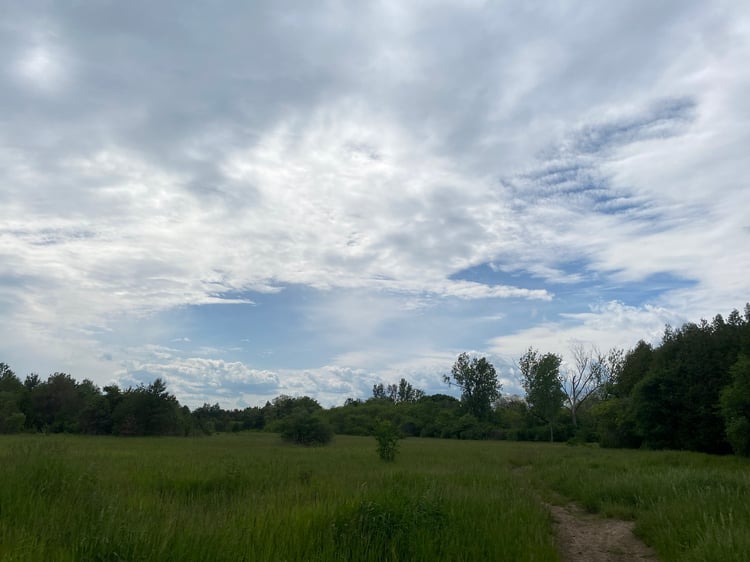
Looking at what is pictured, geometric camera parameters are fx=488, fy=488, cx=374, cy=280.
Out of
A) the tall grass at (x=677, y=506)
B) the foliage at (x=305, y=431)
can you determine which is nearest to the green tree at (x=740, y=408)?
the tall grass at (x=677, y=506)

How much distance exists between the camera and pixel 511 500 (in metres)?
10.1

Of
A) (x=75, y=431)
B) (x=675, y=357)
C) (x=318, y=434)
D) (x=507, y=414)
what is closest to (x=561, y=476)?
(x=675, y=357)

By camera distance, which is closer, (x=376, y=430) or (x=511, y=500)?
(x=511, y=500)

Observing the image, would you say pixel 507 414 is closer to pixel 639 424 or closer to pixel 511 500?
pixel 639 424

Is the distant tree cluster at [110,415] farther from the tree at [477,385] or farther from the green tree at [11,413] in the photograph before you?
the tree at [477,385]

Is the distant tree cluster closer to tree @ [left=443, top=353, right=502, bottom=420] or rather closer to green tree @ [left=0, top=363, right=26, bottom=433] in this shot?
green tree @ [left=0, top=363, right=26, bottom=433]

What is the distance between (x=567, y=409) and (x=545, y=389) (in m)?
11.1

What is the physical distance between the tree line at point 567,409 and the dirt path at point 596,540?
1320cm

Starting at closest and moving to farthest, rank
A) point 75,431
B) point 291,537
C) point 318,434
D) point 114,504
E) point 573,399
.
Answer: point 291,537
point 114,504
point 318,434
point 75,431
point 573,399

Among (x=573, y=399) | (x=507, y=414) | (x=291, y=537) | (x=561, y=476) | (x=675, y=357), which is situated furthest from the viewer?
(x=507, y=414)

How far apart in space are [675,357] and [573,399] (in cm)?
4684

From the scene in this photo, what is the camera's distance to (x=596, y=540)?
9148 millimetres

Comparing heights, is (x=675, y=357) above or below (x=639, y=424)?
above

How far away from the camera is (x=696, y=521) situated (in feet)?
25.9
